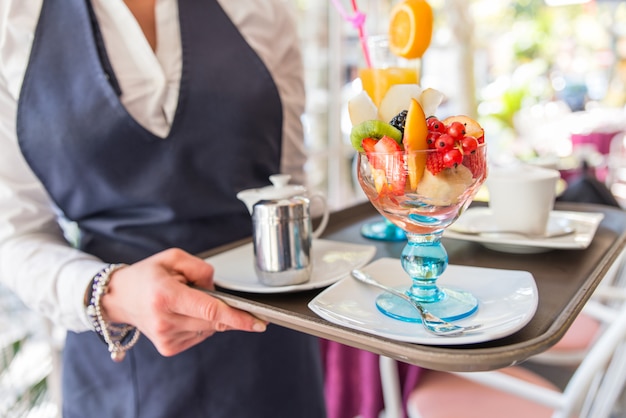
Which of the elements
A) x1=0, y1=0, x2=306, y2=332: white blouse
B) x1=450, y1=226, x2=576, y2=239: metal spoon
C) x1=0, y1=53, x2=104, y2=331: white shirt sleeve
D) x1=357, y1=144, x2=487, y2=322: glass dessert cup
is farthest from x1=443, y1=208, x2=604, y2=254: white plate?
x1=0, y1=53, x2=104, y2=331: white shirt sleeve

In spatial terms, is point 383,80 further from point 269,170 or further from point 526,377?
point 526,377

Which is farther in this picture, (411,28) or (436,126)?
(411,28)

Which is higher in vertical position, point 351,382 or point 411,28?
point 411,28

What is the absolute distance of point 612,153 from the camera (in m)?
4.71

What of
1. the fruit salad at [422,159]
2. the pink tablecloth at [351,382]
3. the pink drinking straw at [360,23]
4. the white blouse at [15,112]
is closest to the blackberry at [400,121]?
the fruit salad at [422,159]

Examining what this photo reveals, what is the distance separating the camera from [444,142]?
0.51m

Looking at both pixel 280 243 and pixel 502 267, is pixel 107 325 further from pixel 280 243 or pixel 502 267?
pixel 502 267

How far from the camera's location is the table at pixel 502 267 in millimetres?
451

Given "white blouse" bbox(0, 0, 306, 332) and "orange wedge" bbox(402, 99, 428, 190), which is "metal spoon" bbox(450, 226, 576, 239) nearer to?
"orange wedge" bbox(402, 99, 428, 190)

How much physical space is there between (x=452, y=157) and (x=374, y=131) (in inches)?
3.5

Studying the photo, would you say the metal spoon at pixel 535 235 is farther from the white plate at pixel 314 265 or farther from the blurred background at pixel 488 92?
the blurred background at pixel 488 92

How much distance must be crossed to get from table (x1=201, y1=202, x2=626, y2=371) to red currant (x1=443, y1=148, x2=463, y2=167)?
0.59 ft

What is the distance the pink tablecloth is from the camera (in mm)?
1421

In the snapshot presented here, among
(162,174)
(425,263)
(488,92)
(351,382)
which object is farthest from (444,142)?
(488,92)
